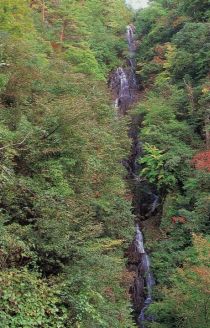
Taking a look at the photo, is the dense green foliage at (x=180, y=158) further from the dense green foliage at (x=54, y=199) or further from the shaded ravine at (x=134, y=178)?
the dense green foliage at (x=54, y=199)

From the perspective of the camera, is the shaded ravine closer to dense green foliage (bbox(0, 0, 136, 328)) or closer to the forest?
the forest

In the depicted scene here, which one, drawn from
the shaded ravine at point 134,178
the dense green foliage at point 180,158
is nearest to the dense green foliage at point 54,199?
the dense green foliage at point 180,158

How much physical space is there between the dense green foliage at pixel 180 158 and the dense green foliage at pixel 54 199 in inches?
88.0

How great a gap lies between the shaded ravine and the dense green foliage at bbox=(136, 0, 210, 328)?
2.15 ft

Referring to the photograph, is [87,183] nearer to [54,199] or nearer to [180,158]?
[54,199]

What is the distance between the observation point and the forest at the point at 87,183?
799 cm

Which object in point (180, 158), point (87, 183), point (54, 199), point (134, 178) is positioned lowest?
point (134, 178)

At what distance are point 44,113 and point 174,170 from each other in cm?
998

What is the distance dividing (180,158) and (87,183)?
9168 mm

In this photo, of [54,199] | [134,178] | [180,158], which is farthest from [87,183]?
[134,178]

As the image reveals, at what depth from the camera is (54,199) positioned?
29.9ft

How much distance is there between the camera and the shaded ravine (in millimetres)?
16295

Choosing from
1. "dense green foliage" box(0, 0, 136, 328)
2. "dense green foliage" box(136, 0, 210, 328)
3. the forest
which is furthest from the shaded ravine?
"dense green foliage" box(0, 0, 136, 328)

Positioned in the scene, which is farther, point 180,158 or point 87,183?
point 180,158
